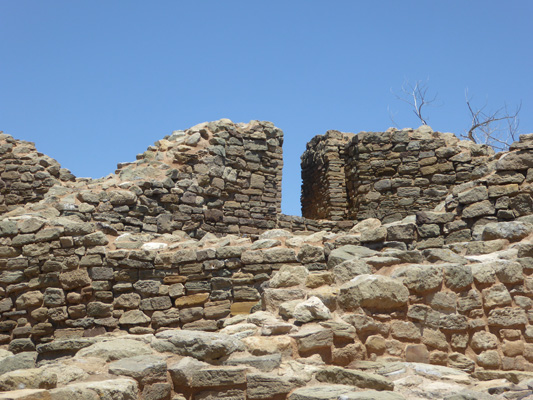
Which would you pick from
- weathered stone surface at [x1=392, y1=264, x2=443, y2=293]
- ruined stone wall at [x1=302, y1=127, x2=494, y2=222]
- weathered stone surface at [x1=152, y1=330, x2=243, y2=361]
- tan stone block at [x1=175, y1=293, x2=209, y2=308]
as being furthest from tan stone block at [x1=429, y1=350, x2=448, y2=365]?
ruined stone wall at [x1=302, y1=127, x2=494, y2=222]

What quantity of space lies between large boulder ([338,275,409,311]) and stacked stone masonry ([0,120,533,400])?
1cm

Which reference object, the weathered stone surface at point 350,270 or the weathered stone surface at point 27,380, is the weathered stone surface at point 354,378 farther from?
the weathered stone surface at point 27,380

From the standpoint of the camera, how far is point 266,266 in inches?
324

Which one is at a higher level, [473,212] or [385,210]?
[385,210]

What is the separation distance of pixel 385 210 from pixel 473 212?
6738 mm

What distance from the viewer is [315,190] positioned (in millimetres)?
16828

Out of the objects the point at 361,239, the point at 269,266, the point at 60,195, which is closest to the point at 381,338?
the point at 361,239

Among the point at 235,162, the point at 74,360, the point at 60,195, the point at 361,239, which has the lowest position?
the point at 74,360

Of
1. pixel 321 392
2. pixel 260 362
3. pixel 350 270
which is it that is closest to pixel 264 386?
pixel 260 362

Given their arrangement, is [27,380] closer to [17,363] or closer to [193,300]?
[17,363]

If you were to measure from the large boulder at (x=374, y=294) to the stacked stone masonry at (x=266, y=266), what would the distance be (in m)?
0.01

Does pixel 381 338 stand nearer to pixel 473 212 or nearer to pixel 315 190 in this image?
pixel 473 212

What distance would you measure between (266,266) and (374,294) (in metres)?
3.14

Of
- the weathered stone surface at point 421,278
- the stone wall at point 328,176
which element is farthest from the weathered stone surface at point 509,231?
the stone wall at point 328,176
